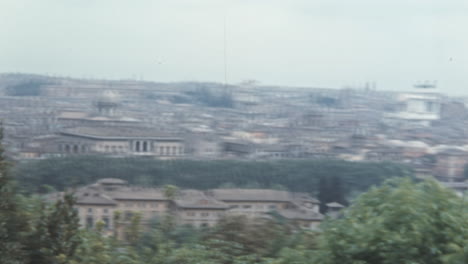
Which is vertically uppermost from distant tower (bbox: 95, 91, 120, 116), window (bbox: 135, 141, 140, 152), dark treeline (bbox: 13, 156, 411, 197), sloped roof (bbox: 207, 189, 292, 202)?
distant tower (bbox: 95, 91, 120, 116)

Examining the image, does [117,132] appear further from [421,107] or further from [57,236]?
[421,107]

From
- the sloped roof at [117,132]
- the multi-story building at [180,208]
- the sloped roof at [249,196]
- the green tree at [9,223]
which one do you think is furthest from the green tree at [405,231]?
the sloped roof at [117,132]

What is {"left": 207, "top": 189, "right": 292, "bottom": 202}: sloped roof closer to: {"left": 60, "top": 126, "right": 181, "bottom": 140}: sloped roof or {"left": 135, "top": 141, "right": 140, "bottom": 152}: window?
{"left": 135, "top": 141, "right": 140, "bottom": 152}: window

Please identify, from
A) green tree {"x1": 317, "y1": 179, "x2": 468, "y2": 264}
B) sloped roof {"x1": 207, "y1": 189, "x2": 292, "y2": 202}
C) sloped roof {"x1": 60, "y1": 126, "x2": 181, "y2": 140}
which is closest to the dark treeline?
sloped roof {"x1": 60, "y1": 126, "x2": 181, "y2": 140}

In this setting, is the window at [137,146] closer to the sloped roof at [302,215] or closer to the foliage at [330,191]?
the foliage at [330,191]

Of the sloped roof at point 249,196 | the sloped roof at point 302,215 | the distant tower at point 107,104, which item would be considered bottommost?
the sloped roof at point 249,196

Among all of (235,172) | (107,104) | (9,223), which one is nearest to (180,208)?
(9,223)
